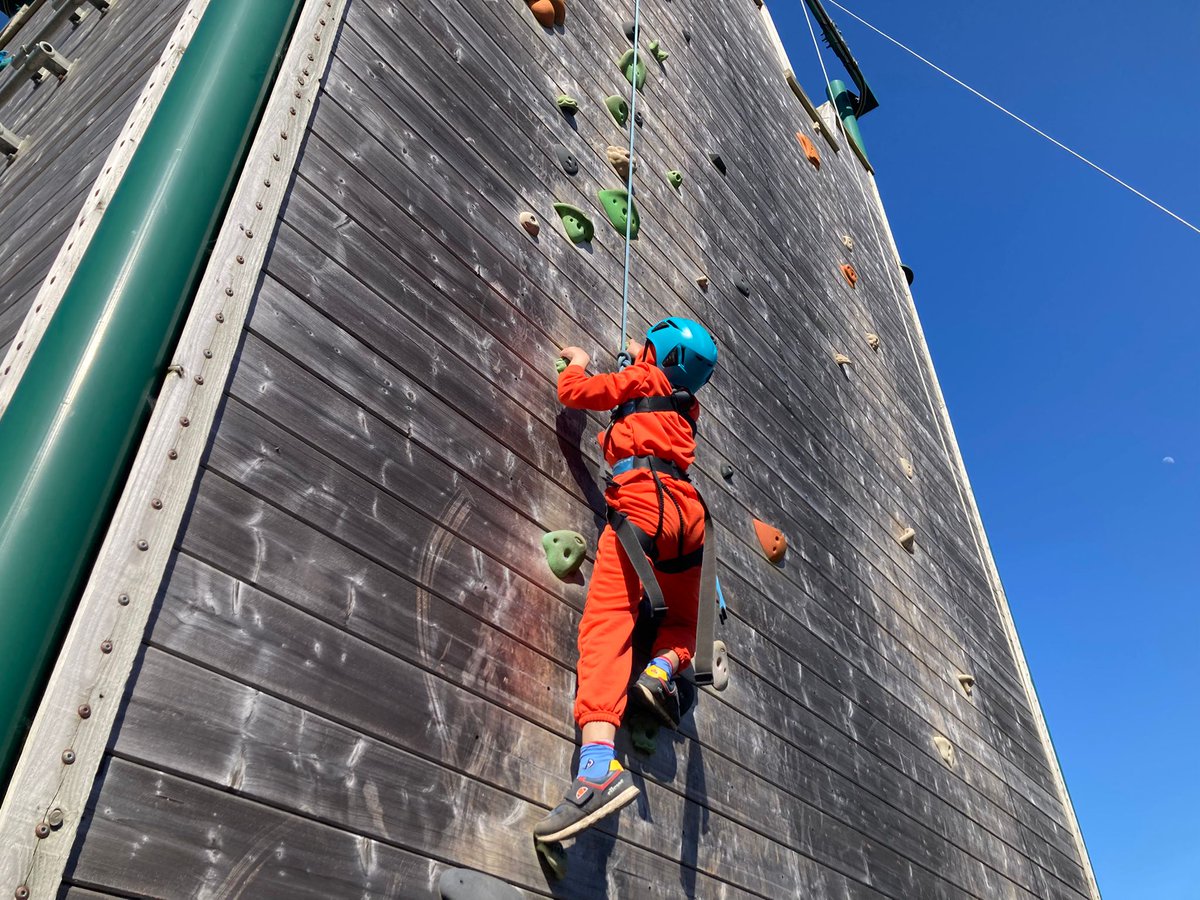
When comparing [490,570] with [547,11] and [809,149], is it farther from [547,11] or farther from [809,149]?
[809,149]

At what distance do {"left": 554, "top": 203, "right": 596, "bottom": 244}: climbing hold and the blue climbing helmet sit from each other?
0.60 meters

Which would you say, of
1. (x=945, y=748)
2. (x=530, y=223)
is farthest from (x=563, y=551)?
(x=945, y=748)

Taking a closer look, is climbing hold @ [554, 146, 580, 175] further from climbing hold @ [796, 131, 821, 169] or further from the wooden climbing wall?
climbing hold @ [796, 131, 821, 169]

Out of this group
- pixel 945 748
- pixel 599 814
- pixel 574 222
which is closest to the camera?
pixel 599 814

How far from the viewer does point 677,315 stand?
4.37 m

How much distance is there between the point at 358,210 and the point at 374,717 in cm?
139

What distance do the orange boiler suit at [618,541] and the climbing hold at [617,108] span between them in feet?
6.02

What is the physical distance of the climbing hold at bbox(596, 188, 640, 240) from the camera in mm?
4109

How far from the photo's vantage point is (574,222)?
371 cm

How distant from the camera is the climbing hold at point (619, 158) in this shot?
4330mm

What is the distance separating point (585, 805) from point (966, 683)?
448 cm

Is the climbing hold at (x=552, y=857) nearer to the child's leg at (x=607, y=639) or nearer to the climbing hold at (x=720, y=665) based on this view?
the child's leg at (x=607, y=639)

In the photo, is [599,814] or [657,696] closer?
[599,814]

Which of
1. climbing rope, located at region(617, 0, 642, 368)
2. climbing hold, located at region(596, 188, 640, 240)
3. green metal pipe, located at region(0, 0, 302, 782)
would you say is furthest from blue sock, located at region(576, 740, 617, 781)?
climbing hold, located at region(596, 188, 640, 240)
